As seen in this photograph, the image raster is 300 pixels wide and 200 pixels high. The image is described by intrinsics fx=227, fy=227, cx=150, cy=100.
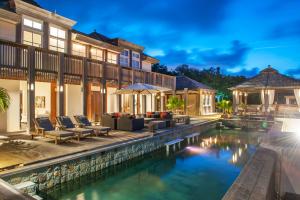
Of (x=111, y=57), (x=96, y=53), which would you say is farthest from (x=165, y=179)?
(x=111, y=57)

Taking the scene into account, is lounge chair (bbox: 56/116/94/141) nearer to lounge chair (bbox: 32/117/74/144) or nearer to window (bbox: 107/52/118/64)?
lounge chair (bbox: 32/117/74/144)

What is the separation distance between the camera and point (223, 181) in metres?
8.48

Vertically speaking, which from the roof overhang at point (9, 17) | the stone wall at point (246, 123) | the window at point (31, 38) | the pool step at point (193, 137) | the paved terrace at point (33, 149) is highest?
the roof overhang at point (9, 17)

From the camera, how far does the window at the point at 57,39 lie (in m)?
14.1

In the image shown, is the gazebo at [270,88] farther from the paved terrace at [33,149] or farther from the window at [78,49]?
the paved terrace at [33,149]

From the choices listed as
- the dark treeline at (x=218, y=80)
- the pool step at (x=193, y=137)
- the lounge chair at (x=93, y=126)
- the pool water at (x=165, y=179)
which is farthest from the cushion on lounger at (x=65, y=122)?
the dark treeline at (x=218, y=80)

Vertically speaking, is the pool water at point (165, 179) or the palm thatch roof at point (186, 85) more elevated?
the palm thatch roof at point (186, 85)

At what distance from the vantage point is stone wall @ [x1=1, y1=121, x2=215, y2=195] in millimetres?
5996

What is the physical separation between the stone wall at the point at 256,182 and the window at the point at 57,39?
12863 mm

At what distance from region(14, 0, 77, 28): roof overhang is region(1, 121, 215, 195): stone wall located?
9.28 metres

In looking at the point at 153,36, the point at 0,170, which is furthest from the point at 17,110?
the point at 153,36

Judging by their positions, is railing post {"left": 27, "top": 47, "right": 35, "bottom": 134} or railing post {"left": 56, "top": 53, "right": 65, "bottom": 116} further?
railing post {"left": 56, "top": 53, "right": 65, "bottom": 116}

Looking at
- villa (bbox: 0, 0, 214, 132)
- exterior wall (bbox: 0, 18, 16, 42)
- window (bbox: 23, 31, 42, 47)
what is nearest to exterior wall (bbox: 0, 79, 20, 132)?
villa (bbox: 0, 0, 214, 132)

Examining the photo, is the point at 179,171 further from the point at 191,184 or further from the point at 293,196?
the point at 293,196
